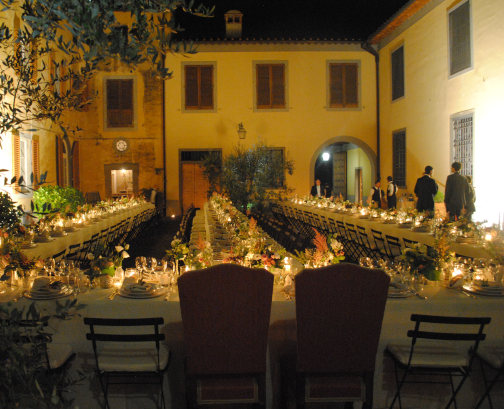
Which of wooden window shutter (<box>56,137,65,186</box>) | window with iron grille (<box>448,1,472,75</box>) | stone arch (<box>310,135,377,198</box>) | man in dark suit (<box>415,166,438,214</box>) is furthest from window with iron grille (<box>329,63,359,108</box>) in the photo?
wooden window shutter (<box>56,137,65,186</box>)

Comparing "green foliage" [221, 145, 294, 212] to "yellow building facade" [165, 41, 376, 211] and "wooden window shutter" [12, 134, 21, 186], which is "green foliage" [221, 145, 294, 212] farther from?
"wooden window shutter" [12, 134, 21, 186]

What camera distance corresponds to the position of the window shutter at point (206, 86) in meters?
20.1

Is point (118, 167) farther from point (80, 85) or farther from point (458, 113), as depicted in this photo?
point (80, 85)

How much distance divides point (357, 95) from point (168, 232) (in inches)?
398

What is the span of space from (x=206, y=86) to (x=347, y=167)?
26.6 ft

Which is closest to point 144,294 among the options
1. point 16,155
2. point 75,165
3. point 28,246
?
point 28,246

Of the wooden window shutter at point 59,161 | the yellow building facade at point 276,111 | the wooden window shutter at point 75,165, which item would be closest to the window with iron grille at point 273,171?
the yellow building facade at point 276,111

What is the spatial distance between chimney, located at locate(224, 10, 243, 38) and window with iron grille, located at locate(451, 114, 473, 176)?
10.5 meters

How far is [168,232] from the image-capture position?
14969 millimetres

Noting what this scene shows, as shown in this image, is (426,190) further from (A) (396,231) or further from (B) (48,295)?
(B) (48,295)

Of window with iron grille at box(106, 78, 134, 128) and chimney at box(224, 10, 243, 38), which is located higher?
chimney at box(224, 10, 243, 38)

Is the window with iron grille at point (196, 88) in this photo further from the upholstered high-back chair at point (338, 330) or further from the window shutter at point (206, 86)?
the upholstered high-back chair at point (338, 330)

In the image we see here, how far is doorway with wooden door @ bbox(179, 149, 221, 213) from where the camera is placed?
20125 millimetres

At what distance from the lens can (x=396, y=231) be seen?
27.0ft
